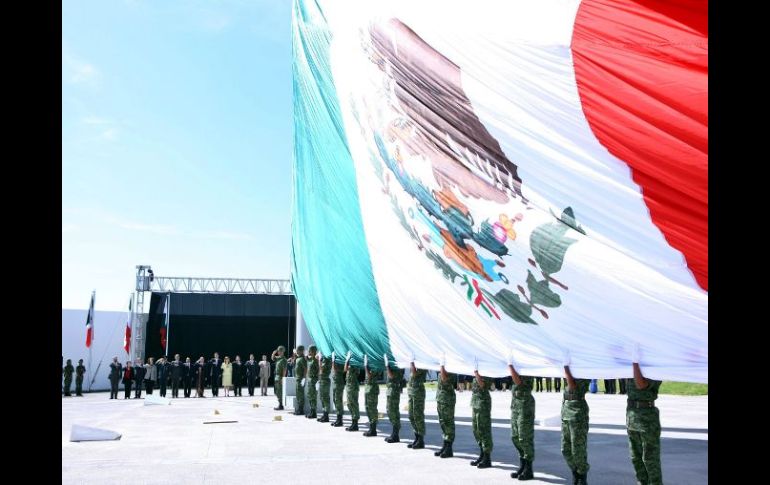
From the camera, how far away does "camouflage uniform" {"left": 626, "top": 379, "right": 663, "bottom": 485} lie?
656 cm

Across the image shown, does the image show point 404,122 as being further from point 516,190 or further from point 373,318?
point 373,318

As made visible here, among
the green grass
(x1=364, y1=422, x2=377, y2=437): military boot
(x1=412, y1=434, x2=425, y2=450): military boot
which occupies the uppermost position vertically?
(x1=412, y1=434, x2=425, y2=450): military boot

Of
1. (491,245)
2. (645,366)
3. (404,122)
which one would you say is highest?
(404,122)

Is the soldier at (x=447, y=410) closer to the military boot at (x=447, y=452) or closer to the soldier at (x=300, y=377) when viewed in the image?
the military boot at (x=447, y=452)

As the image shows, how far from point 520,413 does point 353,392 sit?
6.28 m

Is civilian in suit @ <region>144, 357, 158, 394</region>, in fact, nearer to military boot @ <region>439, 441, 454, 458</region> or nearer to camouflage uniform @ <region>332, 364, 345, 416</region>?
camouflage uniform @ <region>332, 364, 345, 416</region>

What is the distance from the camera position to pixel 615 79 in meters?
5.04

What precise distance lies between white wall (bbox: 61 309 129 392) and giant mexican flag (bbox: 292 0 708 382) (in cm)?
2453

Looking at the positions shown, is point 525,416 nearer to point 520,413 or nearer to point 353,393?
point 520,413

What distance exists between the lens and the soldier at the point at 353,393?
46.6ft

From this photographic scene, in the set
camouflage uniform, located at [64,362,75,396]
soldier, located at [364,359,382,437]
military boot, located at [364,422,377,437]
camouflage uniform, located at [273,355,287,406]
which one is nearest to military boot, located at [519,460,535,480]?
soldier, located at [364,359,382,437]
